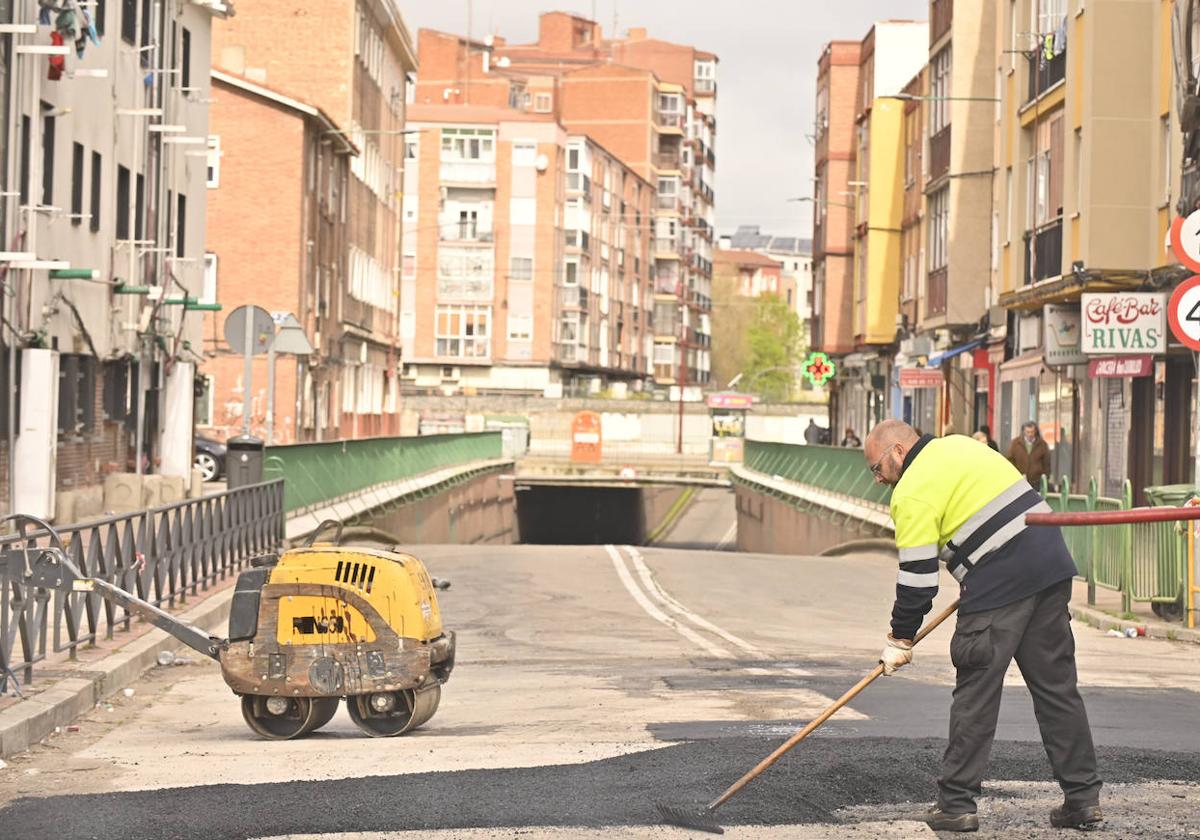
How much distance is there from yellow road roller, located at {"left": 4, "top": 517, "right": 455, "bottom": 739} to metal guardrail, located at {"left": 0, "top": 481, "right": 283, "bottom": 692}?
5.77ft

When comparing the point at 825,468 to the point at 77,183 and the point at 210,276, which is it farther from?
the point at 77,183

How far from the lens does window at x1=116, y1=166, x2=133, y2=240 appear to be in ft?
111

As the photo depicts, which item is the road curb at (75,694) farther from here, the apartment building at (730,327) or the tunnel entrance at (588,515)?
the apartment building at (730,327)

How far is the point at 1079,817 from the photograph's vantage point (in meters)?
7.18

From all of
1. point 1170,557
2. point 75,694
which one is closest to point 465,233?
point 1170,557

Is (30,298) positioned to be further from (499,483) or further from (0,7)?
(499,483)

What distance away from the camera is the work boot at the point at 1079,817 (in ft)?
23.5

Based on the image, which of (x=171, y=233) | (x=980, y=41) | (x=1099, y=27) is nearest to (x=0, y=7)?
(x=171, y=233)

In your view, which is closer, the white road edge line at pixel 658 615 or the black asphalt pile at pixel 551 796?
the black asphalt pile at pixel 551 796

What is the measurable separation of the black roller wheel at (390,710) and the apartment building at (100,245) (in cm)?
1575

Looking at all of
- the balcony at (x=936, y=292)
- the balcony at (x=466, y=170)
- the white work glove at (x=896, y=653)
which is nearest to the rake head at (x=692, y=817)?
the white work glove at (x=896, y=653)

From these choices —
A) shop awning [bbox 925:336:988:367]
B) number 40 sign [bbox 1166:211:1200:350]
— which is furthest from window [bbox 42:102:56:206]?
shop awning [bbox 925:336:988:367]

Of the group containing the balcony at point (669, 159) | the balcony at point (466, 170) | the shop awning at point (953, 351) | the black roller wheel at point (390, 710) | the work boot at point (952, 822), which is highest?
the balcony at point (669, 159)

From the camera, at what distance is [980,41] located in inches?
1852
